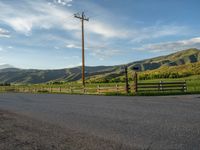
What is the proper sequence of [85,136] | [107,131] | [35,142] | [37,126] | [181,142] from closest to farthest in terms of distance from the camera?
[181,142]
[35,142]
[85,136]
[107,131]
[37,126]

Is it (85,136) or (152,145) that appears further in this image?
(85,136)

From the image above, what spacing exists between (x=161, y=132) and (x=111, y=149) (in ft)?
7.88

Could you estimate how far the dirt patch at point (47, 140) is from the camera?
682cm

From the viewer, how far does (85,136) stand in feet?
26.5

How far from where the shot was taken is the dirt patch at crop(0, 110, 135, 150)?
22.4 ft

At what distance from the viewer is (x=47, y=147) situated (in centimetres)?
683

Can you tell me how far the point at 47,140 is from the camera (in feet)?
25.1

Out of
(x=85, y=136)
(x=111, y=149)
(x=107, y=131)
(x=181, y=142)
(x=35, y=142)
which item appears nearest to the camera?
(x=111, y=149)

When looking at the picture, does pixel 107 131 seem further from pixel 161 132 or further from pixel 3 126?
pixel 3 126

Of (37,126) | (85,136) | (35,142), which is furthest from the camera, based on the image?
(37,126)

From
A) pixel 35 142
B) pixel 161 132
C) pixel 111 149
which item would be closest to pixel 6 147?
pixel 35 142

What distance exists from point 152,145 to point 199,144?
116 cm

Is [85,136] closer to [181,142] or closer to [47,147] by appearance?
[47,147]

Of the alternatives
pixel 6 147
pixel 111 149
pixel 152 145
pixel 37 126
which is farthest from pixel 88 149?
pixel 37 126
